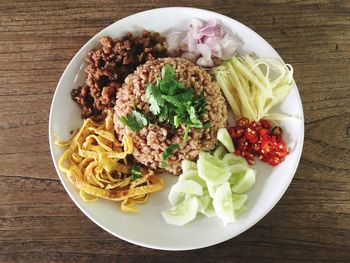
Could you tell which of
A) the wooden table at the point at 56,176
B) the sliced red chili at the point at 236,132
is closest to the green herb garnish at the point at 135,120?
the sliced red chili at the point at 236,132

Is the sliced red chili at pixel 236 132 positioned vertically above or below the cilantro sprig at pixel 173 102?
below

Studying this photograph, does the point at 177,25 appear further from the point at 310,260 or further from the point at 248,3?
the point at 310,260

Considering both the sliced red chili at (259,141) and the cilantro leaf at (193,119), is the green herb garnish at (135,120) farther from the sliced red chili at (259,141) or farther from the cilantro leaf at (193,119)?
the sliced red chili at (259,141)

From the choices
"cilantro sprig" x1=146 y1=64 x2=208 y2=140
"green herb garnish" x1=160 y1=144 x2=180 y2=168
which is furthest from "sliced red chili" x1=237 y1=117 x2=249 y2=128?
"green herb garnish" x1=160 y1=144 x2=180 y2=168

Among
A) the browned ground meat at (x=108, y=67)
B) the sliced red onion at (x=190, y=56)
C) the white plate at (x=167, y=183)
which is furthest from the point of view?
the sliced red onion at (x=190, y=56)

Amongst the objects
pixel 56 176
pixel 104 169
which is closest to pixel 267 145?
pixel 104 169

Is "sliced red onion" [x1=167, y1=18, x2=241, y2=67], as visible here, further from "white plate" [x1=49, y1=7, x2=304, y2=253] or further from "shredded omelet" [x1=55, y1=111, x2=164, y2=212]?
"shredded omelet" [x1=55, y1=111, x2=164, y2=212]

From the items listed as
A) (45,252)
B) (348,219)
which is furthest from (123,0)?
(348,219)
